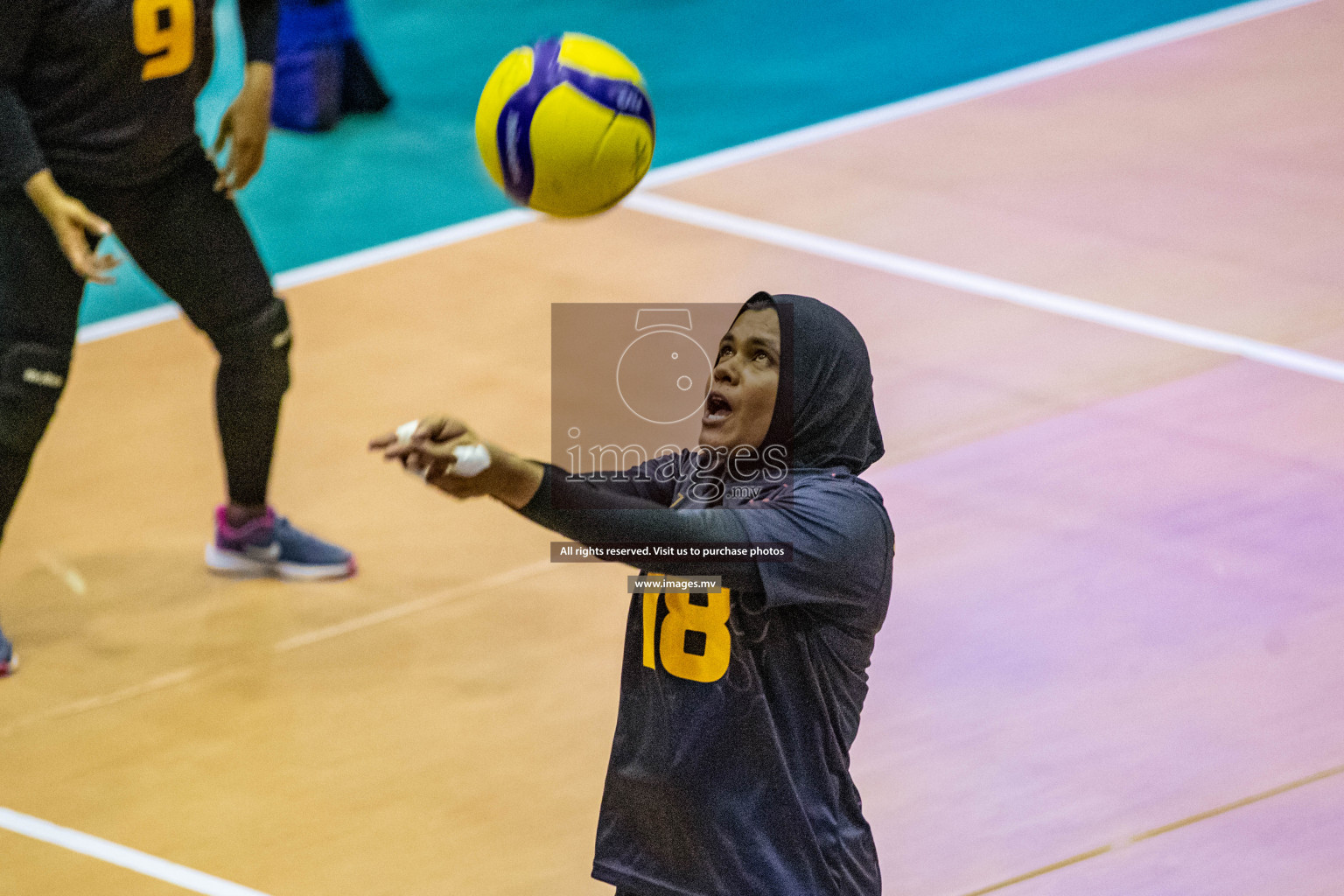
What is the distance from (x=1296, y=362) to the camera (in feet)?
22.2

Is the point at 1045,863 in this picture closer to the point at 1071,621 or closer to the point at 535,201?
the point at 1071,621

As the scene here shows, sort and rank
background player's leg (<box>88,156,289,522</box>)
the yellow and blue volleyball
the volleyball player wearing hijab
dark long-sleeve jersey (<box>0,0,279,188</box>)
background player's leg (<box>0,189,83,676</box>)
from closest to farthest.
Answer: the volleyball player wearing hijab
the yellow and blue volleyball
dark long-sleeve jersey (<box>0,0,279,188</box>)
background player's leg (<box>0,189,83,676</box>)
background player's leg (<box>88,156,289,522</box>)

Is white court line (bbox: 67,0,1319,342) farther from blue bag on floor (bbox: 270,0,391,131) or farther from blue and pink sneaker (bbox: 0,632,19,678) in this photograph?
blue and pink sneaker (bbox: 0,632,19,678)

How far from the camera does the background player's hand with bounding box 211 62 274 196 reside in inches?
204

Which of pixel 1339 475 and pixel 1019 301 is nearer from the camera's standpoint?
pixel 1339 475

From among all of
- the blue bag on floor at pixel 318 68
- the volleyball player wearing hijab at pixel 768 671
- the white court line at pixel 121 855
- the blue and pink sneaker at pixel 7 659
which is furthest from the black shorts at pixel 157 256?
the blue bag on floor at pixel 318 68

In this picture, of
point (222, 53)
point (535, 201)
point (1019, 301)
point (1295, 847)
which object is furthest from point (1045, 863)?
point (222, 53)

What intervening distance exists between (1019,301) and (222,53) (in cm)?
692

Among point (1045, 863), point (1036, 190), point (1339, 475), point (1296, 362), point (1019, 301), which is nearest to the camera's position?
point (1045, 863)

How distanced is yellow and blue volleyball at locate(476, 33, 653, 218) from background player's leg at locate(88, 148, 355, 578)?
1738 mm

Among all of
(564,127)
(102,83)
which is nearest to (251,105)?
(102,83)

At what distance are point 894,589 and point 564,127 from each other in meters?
2.32

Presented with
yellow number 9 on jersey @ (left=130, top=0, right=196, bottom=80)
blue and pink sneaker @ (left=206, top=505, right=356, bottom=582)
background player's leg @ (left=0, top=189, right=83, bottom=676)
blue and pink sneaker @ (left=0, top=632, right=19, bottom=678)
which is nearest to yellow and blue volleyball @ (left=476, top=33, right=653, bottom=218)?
yellow number 9 on jersey @ (left=130, top=0, right=196, bottom=80)

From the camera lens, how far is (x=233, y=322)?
17.3 ft
